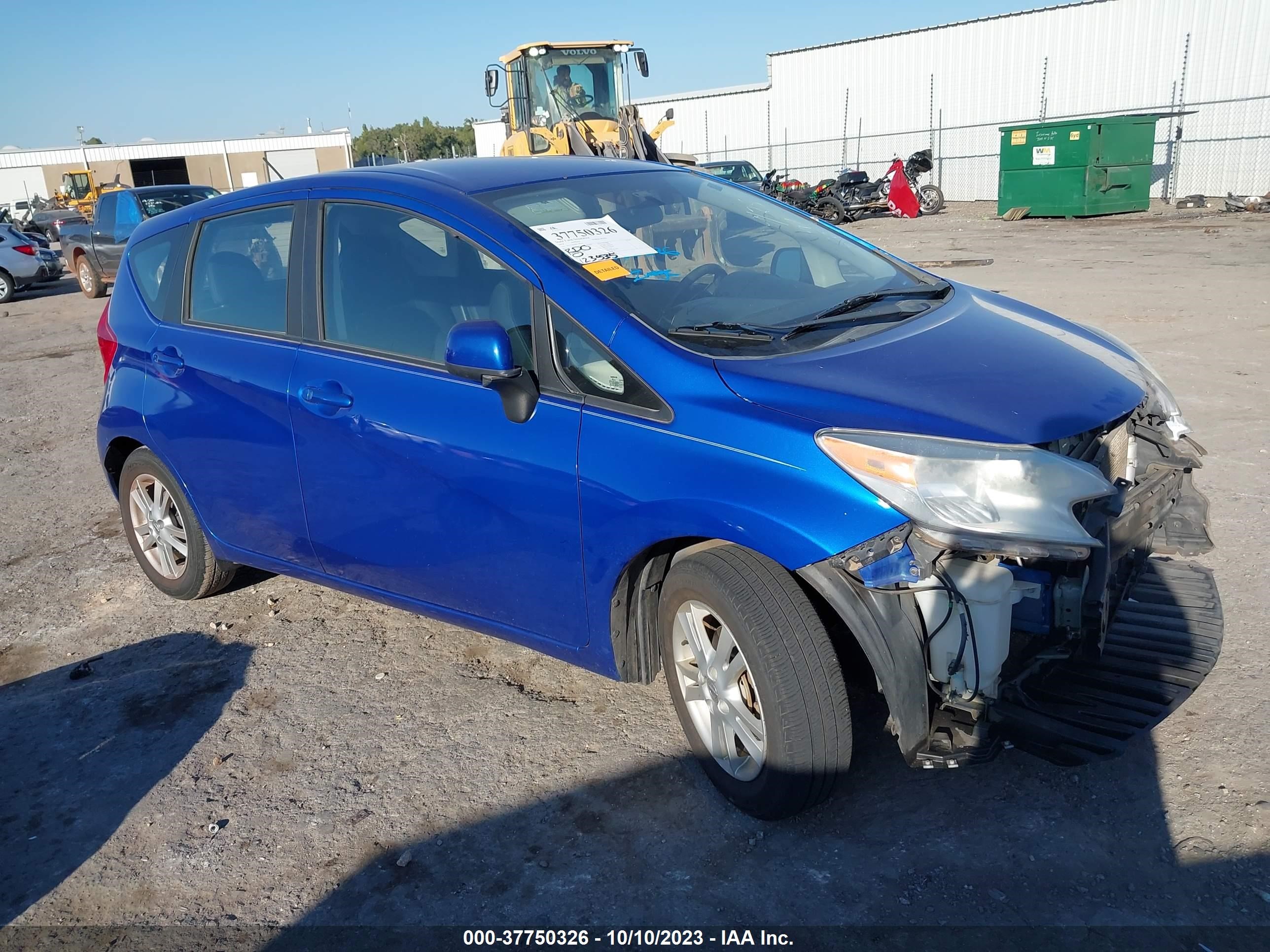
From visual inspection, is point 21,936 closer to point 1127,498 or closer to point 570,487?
point 570,487

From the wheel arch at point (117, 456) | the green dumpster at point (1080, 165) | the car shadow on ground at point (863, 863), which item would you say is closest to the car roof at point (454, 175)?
the wheel arch at point (117, 456)

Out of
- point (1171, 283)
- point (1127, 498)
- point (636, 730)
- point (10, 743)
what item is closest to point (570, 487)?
point (636, 730)

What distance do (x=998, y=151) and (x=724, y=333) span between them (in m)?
29.1

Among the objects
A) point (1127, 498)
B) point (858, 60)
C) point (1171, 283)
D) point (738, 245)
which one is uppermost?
point (858, 60)

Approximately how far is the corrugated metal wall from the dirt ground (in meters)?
24.5

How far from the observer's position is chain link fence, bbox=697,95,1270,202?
24406 millimetres

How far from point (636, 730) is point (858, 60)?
35119 millimetres

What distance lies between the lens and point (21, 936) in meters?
2.76

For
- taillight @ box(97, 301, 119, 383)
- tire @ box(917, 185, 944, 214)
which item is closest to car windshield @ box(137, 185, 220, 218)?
taillight @ box(97, 301, 119, 383)

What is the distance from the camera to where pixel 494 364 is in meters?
3.01

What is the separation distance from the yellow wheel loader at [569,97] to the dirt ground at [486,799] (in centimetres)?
1361

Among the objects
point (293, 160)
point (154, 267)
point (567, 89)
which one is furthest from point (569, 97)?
point (293, 160)

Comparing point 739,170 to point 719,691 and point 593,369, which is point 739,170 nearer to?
point 593,369

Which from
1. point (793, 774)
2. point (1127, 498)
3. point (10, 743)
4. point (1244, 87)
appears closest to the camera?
point (793, 774)
